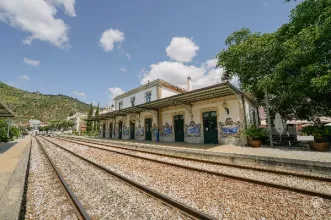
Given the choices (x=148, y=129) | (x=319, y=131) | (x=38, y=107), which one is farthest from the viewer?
(x=38, y=107)

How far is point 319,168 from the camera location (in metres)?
6.10

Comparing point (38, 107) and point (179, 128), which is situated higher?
point (38, 107)

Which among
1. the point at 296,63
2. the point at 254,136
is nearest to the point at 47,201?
the point at 254,136

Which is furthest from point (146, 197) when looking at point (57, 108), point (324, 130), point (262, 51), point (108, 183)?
point (57, 108)

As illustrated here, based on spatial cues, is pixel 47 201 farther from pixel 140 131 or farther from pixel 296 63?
pixel 140 131

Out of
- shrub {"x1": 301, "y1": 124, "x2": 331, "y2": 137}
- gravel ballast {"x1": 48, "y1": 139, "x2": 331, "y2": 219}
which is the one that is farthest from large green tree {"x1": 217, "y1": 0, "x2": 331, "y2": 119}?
gravel ballast {"x1": 48, "y1": 139, "x2": 331, "y2": 219}

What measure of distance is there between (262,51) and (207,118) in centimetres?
693

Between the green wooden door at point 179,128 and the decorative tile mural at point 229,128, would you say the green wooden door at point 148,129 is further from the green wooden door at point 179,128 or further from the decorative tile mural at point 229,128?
the decorative tile mural at point 229,128

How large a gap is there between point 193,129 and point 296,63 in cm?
842

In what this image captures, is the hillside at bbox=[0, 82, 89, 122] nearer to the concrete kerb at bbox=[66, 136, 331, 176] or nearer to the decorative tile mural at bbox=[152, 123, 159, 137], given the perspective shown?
the decorative tile mural at bbox=[152, 123, 159, 137]

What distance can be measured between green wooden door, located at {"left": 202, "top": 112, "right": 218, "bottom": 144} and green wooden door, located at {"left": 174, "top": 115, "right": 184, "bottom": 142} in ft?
7.77

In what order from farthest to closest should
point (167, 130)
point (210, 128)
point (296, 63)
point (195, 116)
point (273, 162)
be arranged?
point (167, 130), point (195, 116), point (210, 128), point (296, 63), point (273, 162)

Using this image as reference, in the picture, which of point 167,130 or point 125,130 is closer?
point 167,130

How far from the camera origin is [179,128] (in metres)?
16.3
